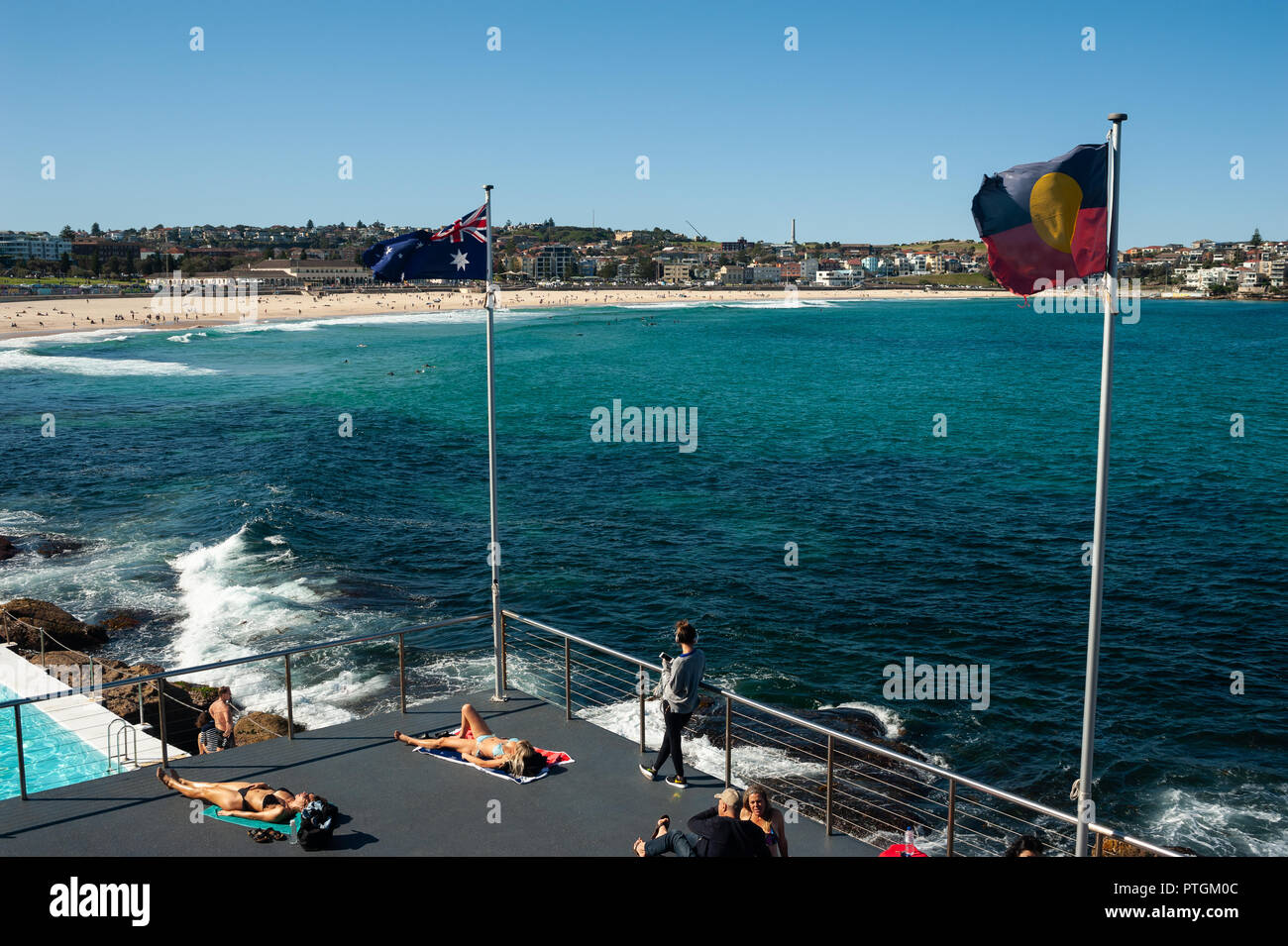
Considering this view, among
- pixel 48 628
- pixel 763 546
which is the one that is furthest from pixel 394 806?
pixel 763 546

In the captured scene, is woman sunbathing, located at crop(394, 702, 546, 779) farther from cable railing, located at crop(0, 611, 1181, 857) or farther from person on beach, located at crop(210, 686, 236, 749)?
person on beach, located at crop(210, 686, 236, 749)

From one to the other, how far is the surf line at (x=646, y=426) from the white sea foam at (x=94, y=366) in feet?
116

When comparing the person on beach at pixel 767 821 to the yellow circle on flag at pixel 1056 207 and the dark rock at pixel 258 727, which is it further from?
the dark rock at pixel 258 727

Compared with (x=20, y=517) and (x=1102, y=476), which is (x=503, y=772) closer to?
(x=1102, y=476)

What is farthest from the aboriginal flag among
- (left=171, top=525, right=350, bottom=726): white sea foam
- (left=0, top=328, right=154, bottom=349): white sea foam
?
(left=0, top=328, right=154, bottom=349): white sea foam

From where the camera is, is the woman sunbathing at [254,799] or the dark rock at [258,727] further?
the dark rock at [258,727]

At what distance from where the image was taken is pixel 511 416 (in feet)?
187

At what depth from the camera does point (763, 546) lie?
2909cm

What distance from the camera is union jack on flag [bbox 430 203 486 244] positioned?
11.6 m

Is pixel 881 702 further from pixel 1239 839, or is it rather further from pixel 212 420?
pixel 212 420

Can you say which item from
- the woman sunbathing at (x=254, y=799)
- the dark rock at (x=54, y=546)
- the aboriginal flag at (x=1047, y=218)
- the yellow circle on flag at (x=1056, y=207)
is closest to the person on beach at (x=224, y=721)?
the woman sunbathing at (x=254, y=799)

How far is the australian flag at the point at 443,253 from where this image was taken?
11555 millimetres
